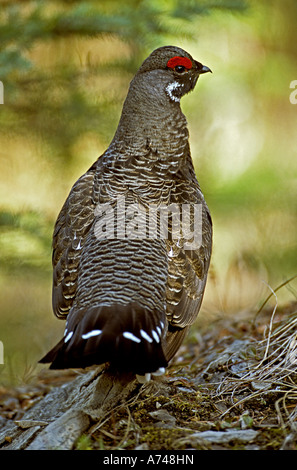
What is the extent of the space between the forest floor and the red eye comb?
276cm

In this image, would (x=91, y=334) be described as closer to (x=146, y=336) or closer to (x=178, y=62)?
(x=146, y=336)

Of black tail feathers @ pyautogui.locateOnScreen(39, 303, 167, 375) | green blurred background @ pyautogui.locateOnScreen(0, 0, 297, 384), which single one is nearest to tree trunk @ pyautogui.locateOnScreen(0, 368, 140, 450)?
black tail feathers @ pyautogui.locateOnScreen(39, 303, 167, 375)

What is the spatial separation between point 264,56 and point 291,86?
104 centimetres

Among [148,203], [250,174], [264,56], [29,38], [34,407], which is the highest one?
[264,56]

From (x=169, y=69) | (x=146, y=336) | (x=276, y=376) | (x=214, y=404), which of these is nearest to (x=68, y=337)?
(x=146, y=336)

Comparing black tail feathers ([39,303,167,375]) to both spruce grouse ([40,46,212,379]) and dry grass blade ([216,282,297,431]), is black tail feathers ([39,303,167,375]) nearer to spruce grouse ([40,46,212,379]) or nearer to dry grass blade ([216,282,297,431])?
spruce grouse ([40,46,212,379])

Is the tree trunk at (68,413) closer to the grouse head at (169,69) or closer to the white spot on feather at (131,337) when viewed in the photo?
the white spot on feather at (131,337)

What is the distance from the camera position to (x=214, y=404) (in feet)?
14.8

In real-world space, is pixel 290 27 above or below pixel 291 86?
above

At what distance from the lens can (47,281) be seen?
8.02 metres

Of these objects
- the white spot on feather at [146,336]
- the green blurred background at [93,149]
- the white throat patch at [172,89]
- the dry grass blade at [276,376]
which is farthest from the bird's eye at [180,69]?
the white spot on feather at [146,336]
